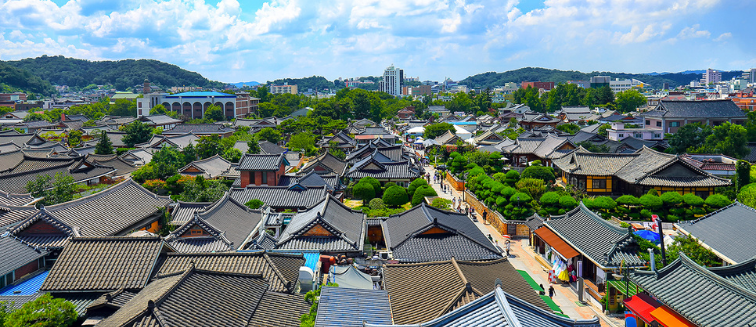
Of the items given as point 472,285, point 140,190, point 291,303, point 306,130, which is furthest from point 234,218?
point 306,130

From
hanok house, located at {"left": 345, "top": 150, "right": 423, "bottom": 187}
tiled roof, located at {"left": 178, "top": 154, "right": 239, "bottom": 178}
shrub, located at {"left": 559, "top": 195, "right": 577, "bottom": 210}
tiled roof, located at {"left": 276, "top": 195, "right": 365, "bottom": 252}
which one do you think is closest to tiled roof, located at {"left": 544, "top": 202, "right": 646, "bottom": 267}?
shrub, located at {"left": 559, "top": 195, "right": 577, "bottom": 210}

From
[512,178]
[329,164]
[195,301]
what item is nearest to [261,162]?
[329,164]

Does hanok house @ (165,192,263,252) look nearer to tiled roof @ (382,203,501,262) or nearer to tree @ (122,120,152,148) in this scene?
tiled roof @ (382,203,501,262)

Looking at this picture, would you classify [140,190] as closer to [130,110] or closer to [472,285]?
[472,285]

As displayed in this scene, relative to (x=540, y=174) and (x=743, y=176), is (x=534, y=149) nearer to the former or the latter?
(x=540, y=174)

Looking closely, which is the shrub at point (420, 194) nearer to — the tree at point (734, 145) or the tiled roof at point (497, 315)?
the tiled roof at point (497, 315)

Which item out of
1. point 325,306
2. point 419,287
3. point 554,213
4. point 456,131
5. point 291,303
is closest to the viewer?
point 325,306
